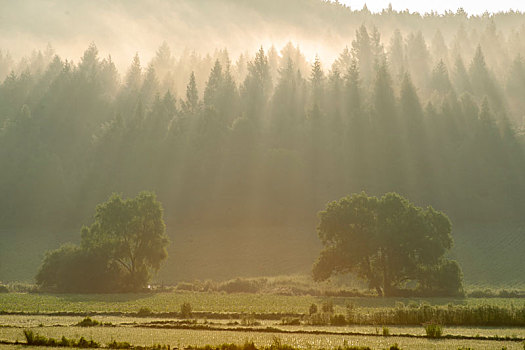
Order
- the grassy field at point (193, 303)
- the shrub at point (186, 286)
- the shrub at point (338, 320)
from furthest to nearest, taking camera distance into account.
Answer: the shrub at point (186, 286), the grassy field at point (193, 303), the shrub at point (338, 320)

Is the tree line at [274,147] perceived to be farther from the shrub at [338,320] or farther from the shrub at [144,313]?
the shrub at [338,320]

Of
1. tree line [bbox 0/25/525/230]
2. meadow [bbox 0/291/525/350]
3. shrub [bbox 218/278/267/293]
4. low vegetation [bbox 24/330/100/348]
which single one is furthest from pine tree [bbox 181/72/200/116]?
low vegetation [bbox 24/330/100/348]

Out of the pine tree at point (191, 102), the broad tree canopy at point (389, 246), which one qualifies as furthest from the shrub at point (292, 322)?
the pine tree at point (191, 102)

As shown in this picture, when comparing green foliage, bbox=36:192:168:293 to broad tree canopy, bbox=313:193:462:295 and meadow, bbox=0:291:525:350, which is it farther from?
broad tree canopy, bbox=313:193:462:295

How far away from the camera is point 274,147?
147500mm

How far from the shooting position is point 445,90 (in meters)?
168

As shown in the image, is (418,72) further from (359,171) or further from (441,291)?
(441,291)

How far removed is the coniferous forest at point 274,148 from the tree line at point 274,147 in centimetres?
42

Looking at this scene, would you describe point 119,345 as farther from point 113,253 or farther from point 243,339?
point 113,253

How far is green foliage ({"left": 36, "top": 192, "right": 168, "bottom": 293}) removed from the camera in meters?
81.1

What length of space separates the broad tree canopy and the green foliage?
32272 millimetres

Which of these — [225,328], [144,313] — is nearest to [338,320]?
[225,328]

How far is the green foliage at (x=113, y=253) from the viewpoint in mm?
81125

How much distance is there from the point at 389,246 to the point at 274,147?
7953 cm
